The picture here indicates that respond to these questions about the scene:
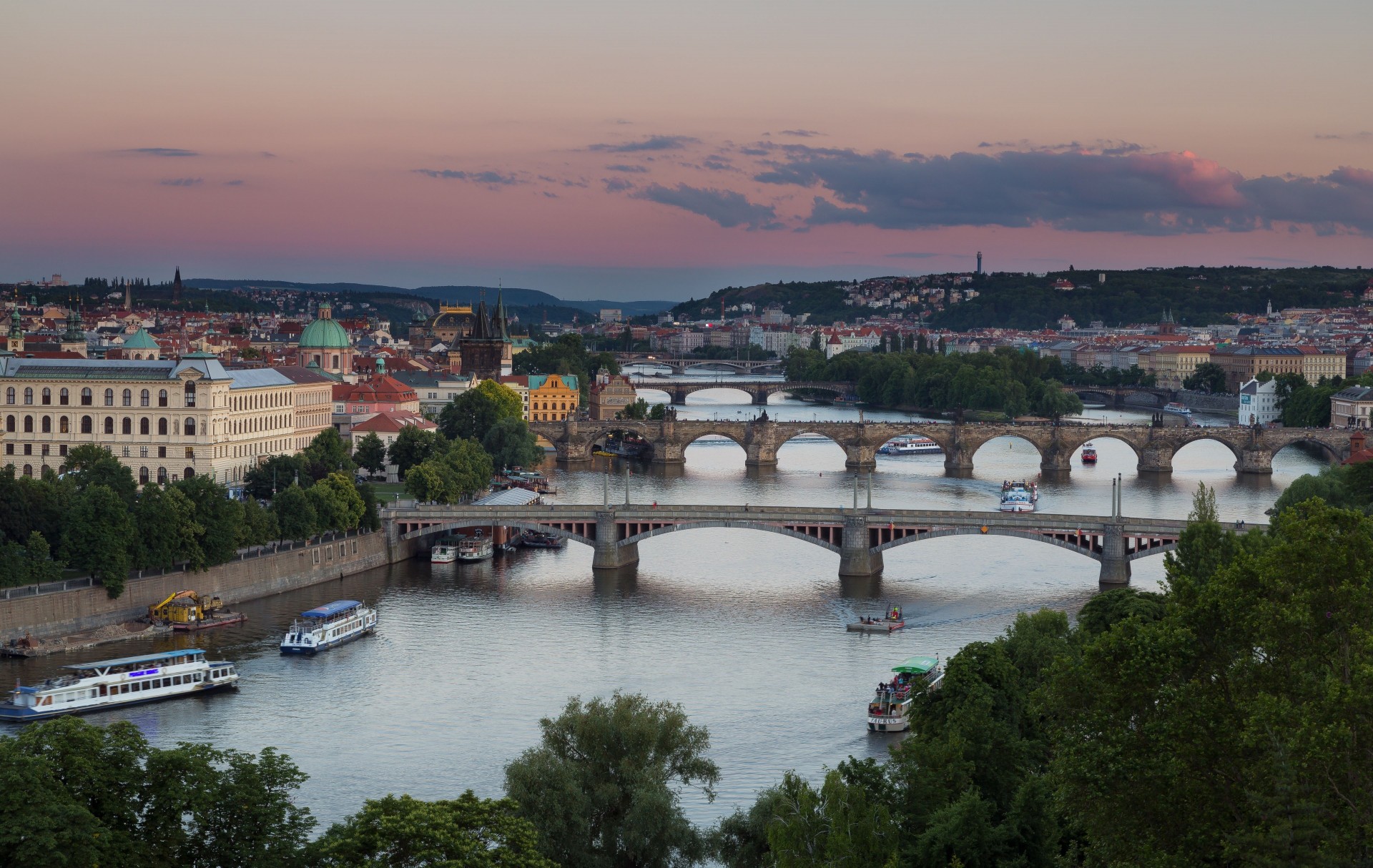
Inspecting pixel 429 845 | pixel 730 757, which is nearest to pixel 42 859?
pixel 429 845

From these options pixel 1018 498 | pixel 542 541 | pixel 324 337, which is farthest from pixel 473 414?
pixel 1018 498

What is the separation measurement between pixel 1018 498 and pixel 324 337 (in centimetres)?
3240

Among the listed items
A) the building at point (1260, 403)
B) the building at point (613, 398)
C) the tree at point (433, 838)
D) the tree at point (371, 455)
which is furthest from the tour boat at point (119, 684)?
the building at point (1260, 403)

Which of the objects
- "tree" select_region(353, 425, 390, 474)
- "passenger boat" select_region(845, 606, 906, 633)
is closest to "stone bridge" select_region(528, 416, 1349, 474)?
"tree" select_region(353, 425, 390, 474)

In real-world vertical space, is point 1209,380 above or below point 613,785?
above

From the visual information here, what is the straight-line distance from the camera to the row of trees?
92.8m

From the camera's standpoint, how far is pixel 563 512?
4350cm

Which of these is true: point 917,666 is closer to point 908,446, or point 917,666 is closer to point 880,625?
point 880,625

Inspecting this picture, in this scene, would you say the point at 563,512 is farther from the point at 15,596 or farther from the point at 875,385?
the point at 875,385

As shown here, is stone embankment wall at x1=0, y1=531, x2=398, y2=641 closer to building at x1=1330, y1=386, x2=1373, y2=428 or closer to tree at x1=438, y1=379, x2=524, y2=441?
tree at x1=438, y1=379, x2=524, y2=441

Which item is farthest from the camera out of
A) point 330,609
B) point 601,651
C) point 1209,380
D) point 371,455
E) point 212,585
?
point 1209,380

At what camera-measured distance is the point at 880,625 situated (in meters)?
35.7

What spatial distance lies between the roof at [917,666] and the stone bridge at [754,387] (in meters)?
71.8

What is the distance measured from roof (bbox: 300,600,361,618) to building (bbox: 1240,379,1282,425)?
61.6 m
